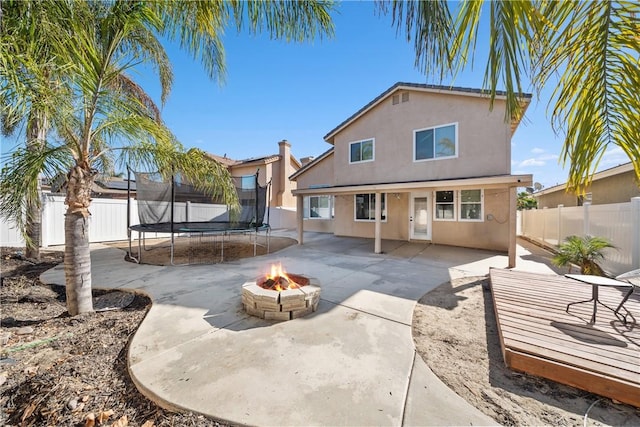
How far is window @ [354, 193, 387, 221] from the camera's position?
1165 centimetres

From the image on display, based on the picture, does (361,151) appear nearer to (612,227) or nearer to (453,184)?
(453,184)

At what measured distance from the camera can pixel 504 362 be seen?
2592 millimetres

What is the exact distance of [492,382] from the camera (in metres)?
2.31

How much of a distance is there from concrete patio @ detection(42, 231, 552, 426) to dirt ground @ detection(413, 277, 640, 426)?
0.18 meters

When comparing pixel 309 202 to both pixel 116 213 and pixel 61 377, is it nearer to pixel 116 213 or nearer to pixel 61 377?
pixel 116 213

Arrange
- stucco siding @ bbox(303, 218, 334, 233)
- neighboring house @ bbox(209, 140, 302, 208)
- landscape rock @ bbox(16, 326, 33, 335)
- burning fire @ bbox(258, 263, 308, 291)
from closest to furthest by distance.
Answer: landscape rock @ bbox(16, 326, 33, 335) < burning fire @ bbox(258, 263, 308, 291) < stucco siding @ bbox(303, 218, 334, 233) < neighboring house @ bbox(209, 140, 302, 208)

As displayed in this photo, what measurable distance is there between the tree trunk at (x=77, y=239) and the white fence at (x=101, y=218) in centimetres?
507

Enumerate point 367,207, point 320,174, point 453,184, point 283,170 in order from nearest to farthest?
point 453,184
point 367,207
point 320,174
point 283,170

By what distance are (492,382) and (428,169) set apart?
8.30 meters

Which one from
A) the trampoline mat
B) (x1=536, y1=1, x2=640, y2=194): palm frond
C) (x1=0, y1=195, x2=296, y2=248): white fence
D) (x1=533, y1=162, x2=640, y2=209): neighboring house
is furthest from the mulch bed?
(x1=533, y1=162, x2=640, y2=209): neighboring house

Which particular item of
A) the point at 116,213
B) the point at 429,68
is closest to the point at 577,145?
the point at 429,68

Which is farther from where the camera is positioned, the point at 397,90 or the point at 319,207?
the point at 319,207

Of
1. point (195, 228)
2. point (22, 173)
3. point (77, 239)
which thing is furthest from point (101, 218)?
point (22, 173)

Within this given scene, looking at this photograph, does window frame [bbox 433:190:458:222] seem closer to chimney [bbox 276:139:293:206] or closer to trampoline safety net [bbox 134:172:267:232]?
trampoline safety net [bbox 134:172:267:232]
